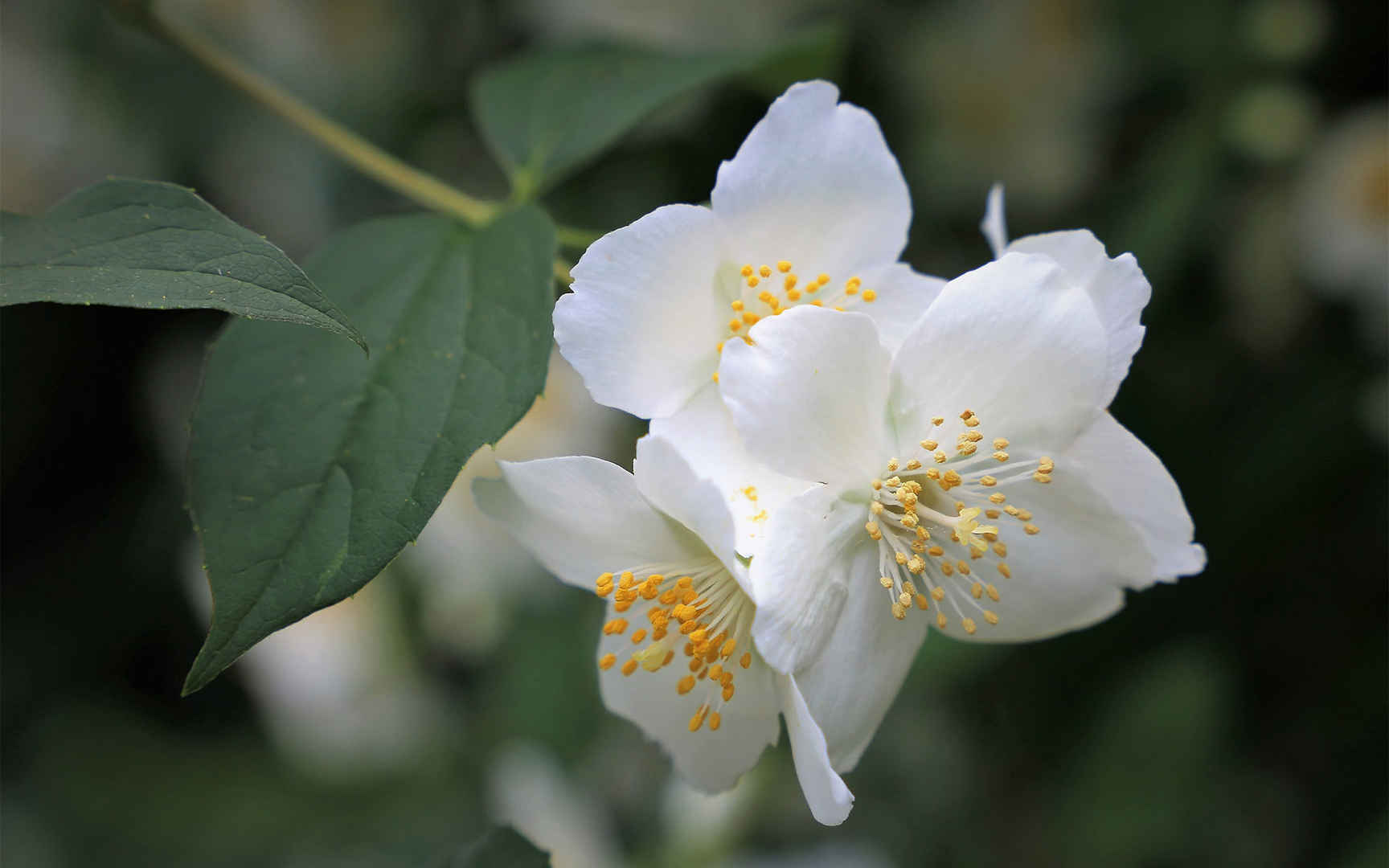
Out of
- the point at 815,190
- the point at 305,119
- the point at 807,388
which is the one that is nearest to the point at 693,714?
the point at 807,388

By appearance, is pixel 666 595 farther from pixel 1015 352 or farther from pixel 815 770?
pixel 1015 352

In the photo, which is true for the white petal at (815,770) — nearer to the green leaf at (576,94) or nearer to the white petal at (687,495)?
the white petal at (687,495)

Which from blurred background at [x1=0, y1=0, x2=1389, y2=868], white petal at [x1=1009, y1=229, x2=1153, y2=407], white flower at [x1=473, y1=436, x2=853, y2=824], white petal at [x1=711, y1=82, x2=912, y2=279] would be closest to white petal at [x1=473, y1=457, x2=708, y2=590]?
white flower at [x1=473, y1=436, x2=853, y2=824]

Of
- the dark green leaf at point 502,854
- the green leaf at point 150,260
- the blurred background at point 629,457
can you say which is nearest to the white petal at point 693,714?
the dark green leaf at point 502,854

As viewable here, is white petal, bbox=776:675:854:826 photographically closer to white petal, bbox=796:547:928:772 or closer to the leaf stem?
white petal, bbox=796:547:928:772

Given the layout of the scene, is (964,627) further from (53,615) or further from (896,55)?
(53,615)

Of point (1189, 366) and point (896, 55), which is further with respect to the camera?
point (896, 55)

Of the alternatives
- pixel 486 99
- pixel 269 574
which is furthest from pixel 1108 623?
pixel 269 574
